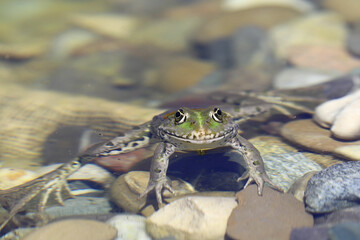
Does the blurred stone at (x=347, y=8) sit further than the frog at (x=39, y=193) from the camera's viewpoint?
Yes

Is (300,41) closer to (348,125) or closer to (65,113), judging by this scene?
(348,125)

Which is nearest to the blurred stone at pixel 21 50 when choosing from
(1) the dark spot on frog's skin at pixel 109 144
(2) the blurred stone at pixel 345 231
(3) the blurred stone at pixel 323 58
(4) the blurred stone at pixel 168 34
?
(4) the blurred stone at pixel 168 34

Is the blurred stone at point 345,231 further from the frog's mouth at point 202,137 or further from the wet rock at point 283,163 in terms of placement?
the frog's mouth at point 202,137

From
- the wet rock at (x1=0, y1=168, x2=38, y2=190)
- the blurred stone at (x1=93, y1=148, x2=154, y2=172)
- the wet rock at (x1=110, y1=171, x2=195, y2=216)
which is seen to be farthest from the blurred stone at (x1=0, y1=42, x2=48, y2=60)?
Result: the wet rock at (x1=110, y1=171, x2=195, y2=216)

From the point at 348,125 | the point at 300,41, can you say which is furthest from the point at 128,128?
the point at 300,41

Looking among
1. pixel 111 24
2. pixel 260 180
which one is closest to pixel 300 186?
pixel 260 180

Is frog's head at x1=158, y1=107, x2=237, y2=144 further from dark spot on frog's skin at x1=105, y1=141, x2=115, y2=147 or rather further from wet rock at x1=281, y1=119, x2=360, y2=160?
dark spot on frog's skin at x1=105, y1=141, x2=115, y2=147

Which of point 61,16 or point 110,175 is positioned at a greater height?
point 61,16
